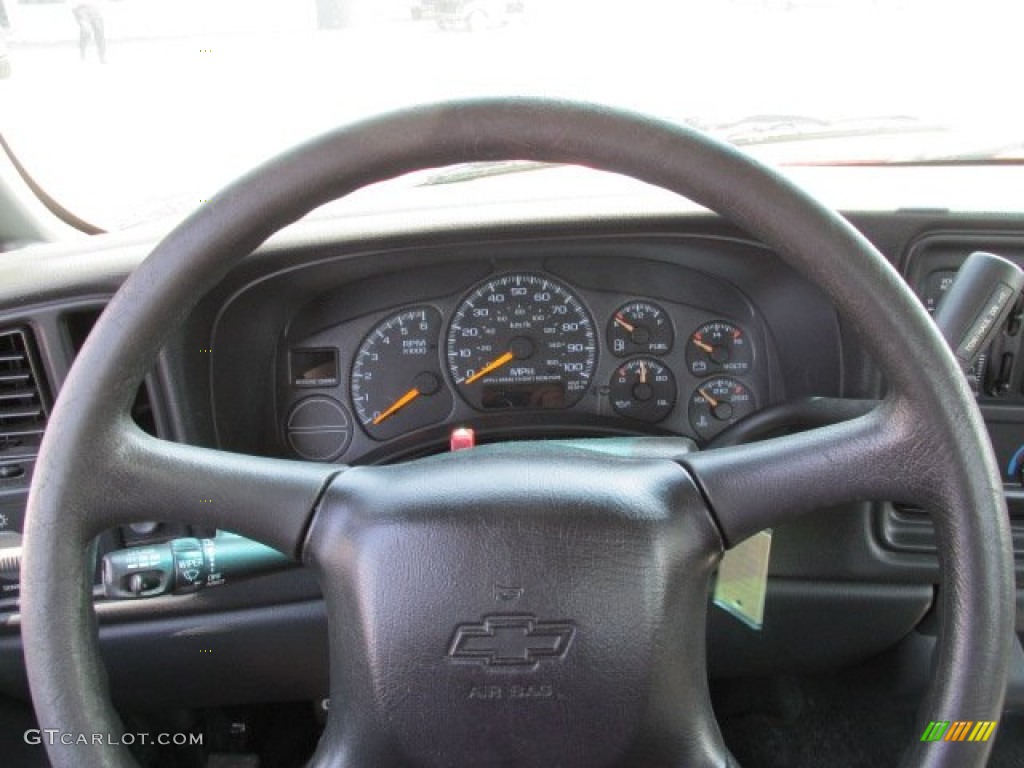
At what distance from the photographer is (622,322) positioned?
1.99 metres

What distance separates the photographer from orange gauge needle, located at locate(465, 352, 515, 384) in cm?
197

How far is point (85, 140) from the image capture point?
2223mm

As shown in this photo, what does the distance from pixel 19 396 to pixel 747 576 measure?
121cm

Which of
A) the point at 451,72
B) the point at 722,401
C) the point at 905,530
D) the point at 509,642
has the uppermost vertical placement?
the point at 451,72

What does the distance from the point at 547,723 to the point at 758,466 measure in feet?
1.16

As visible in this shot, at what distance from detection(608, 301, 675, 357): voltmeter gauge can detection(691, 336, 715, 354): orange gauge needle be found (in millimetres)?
42

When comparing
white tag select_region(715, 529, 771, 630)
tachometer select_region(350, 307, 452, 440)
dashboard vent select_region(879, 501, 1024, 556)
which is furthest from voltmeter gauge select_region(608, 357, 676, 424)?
white tag select_region(715, 529, 771, 630)

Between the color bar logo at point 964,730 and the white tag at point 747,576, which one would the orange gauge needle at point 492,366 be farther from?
the color bar logo at point 964,730

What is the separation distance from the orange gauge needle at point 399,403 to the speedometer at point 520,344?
0.26 feet

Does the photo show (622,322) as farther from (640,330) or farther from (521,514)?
(521,514)

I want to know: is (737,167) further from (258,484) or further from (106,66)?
(106,66)

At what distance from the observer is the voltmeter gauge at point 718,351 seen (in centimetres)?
200

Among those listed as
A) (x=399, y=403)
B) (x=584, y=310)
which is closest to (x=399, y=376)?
(x=399, y=403)

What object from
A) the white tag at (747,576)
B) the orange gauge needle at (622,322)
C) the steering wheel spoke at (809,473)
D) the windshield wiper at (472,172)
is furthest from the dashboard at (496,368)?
the steering wheel spoke at (809,473)
